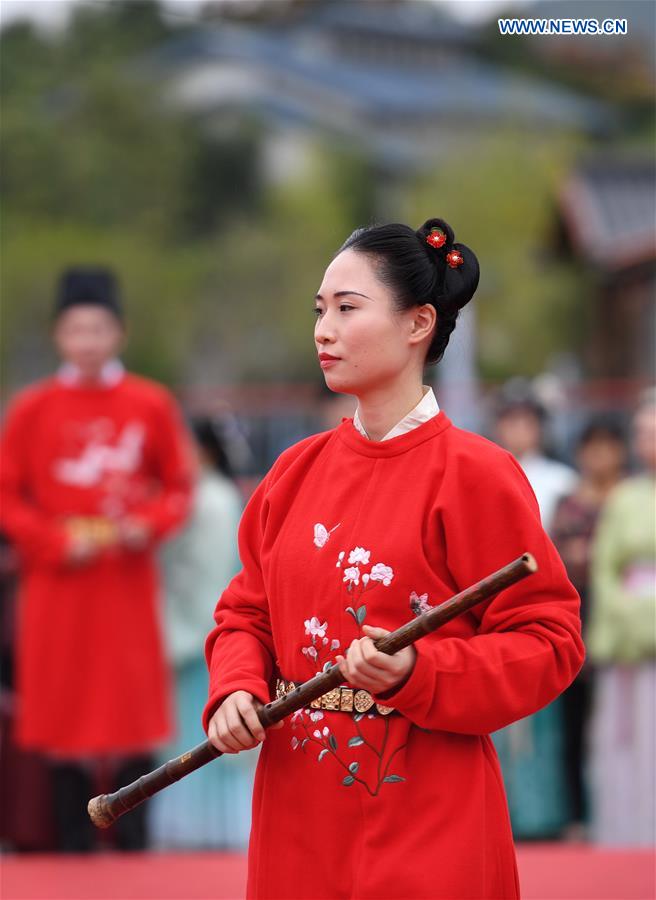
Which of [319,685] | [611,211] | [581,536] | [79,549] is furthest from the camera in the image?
[611,211]

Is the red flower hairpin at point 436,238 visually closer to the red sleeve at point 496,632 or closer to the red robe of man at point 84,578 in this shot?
the red sleeve at point 496,632

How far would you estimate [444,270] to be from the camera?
193 centimetres

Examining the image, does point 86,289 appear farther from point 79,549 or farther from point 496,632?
point 496,632

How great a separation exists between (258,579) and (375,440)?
27cm

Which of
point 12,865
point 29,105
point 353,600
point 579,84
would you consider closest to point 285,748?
point 353,600

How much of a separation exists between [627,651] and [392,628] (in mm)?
2458

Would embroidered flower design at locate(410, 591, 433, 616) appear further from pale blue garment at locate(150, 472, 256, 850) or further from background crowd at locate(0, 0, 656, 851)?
pale blue garment at locate(150, 472, 256, 850)

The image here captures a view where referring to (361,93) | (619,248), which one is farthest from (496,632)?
(361,93)

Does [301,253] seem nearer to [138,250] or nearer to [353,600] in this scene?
[138,250]

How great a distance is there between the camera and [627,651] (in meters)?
4.11

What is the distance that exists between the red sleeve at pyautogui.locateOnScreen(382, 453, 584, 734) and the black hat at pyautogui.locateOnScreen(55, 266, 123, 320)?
8.11 ft

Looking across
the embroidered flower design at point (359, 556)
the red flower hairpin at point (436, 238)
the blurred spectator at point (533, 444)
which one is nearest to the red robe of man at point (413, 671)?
the embroidered flower design at point (359, 556)

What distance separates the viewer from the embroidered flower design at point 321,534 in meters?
1.88

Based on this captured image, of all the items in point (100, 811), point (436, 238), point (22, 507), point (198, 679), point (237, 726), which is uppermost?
point (436, 238)
